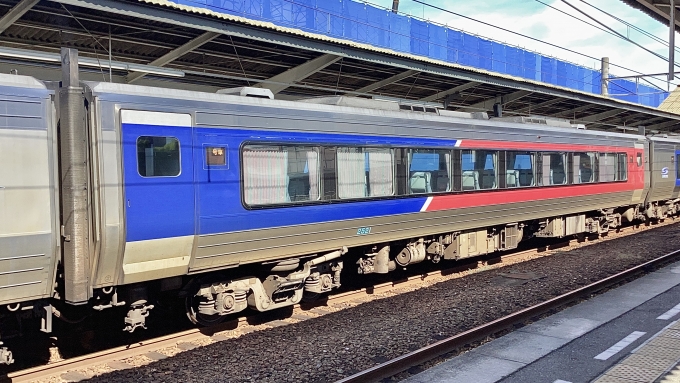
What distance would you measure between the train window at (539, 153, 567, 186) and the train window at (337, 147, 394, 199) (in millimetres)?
5021

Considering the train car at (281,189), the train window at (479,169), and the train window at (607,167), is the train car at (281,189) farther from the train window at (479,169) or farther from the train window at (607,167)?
the train window at (607,167)

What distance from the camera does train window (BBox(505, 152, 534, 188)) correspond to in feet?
39.3

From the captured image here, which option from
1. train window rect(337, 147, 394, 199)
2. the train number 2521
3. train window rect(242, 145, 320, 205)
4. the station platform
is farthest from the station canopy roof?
the station platform

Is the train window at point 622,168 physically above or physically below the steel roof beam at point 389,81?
below

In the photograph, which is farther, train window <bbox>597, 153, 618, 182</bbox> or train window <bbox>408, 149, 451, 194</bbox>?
train window <bbox>597, 153, 618, 182</bbox>

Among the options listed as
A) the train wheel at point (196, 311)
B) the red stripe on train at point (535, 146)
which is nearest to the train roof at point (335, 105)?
the red stripe on train at point (535, 146)

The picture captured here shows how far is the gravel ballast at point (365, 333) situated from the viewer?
6602 millimetres

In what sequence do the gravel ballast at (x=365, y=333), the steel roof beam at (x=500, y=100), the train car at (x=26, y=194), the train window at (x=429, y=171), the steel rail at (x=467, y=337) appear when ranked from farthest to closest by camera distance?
1. the steel roof beam at (x=500, y=100)
2. the train window at (x=429, y=171)
3. the gravel ballast at (x=365, y=333)
4. the steel rail at (x=467, y=337)
5. the train car at (x=26, y=194)

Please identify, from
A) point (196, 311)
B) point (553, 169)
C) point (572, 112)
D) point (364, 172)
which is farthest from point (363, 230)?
point (572, 112)

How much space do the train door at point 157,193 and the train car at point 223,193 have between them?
0.6 inches

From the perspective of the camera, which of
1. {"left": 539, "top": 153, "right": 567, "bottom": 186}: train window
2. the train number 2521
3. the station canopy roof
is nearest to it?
the station canopy roof

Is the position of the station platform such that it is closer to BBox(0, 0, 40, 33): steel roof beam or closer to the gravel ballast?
the gravel ballast

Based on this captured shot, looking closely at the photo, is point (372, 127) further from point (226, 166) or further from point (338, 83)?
point (338, 83)

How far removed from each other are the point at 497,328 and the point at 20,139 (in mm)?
5855
